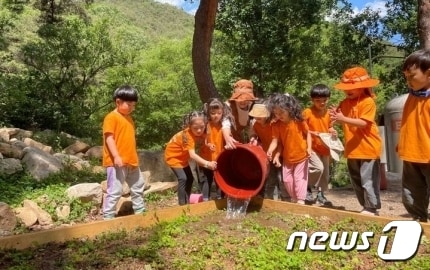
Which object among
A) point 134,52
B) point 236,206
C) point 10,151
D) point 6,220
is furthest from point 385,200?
point 134,52

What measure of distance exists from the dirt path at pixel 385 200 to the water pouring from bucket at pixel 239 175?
1671 mm

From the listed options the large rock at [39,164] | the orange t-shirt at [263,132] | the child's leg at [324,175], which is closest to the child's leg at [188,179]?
the orange t-shirt at [263,132]

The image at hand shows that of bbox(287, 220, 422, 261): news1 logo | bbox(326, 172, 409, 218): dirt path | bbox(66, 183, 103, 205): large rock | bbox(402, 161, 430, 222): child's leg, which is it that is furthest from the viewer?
bbox(66, 183, 103, 205): large rock

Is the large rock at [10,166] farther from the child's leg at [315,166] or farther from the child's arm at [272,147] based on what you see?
the child's leg at [315,166]

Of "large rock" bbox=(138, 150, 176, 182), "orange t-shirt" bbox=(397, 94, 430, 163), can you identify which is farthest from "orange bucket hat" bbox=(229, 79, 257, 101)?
"large rock" bbox=(138, 150, 176, 182)

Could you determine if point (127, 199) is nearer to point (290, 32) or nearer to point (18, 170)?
point (18, 170)

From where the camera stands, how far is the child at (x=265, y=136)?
13.6 feet

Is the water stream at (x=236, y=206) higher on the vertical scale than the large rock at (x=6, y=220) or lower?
higher

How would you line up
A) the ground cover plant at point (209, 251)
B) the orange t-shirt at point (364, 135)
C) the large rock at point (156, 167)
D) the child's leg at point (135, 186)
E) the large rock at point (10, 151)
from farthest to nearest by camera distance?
the large rock at point (156, 167) < the large rock at point (10, 151) < the child's leg at point (135, 186) < the orange t-shirt at point (364, 135) < the ground cover plant at point (209, 251)

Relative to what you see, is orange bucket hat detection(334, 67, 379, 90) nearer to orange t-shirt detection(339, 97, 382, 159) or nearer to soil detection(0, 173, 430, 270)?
orange t-shirt detection(339, 97, 382, 159)

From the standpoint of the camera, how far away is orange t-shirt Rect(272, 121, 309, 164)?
4195 mm

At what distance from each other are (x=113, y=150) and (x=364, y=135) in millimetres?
2102

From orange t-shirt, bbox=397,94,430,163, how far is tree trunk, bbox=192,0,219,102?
3.50 meters

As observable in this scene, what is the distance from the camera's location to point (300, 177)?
4254 mm
